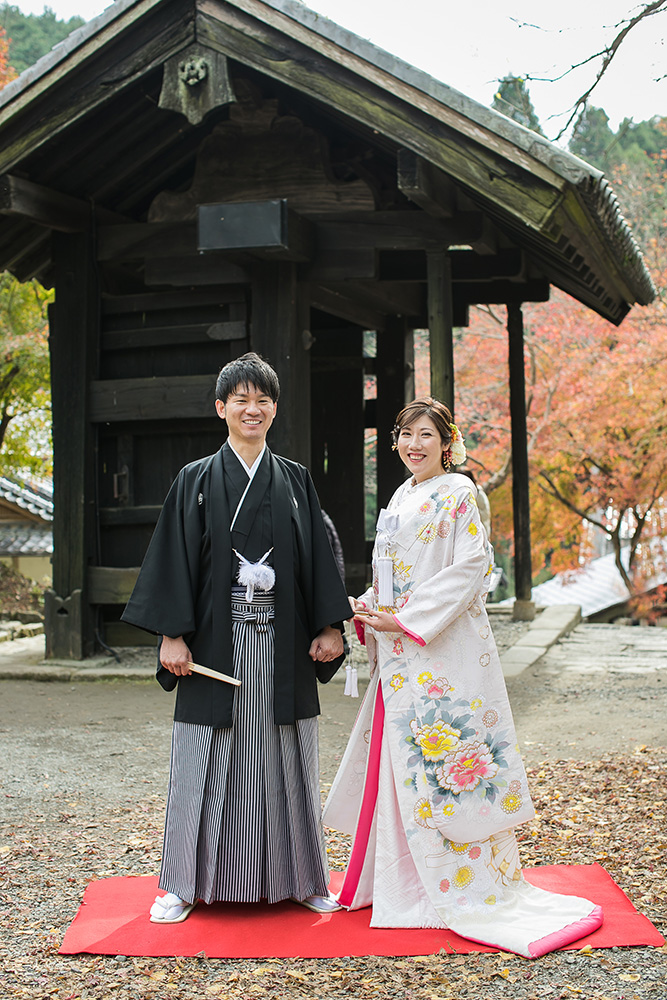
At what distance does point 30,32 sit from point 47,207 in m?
24.5

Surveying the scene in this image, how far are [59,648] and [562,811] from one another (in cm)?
439

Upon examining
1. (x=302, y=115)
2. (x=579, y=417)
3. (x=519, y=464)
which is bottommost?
(x=519, y=464)

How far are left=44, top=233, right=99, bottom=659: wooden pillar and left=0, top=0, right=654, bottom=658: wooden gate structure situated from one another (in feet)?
0.05

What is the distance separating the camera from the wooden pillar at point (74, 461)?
23.9 ft

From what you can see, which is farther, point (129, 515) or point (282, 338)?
point (129, 515)

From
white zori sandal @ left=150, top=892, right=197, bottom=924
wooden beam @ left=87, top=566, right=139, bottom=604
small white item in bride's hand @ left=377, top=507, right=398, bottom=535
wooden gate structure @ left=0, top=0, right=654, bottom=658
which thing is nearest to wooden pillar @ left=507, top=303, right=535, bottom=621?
wooden gate structure @ left=0, top=0, right=654, bottom=658

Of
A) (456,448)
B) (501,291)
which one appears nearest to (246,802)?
(456,448)

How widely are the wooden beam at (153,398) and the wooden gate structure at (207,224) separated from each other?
0.04 feet

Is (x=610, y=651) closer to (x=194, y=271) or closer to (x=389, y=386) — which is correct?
(x=389, y=386)

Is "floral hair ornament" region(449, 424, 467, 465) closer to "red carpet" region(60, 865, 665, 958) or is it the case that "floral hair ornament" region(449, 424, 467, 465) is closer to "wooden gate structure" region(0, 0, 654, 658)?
"red carpet" region(60, 865, 665, 958)

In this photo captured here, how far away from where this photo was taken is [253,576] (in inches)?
125

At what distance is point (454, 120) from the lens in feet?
18.0

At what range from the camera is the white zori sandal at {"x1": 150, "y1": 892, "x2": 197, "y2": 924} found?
3.08 m

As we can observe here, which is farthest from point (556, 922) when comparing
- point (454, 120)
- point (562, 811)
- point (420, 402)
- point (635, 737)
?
point (454, 120)
